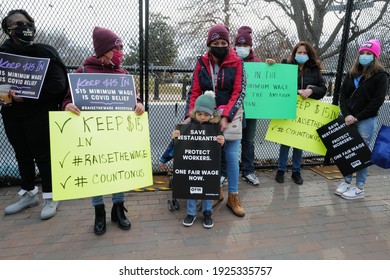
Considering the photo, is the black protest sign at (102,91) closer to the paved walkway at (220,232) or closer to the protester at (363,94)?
the paved walkway at (220,232)

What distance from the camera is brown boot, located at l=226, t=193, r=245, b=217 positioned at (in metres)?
3.61

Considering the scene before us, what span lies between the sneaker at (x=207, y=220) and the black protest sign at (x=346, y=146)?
6.66 feet

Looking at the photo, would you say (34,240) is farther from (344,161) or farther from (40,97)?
(344,161)

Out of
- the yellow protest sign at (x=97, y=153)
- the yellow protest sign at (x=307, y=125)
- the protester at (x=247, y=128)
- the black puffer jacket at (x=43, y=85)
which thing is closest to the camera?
the yellow protest sign at (x=97, y=153)

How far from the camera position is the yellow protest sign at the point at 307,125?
4.40 m

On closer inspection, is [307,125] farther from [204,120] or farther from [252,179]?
[204,120]

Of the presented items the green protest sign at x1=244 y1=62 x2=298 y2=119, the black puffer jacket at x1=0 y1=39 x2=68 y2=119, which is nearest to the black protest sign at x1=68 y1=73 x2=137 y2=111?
the black puffer jacket at x1=0 y1=39 x2=68 y2=119

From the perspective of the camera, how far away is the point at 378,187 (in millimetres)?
4625

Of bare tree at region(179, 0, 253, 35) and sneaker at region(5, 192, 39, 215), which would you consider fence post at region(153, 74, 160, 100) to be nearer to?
bare tree at region(179, 0, 253, 35)

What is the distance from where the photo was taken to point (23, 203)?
3.67 meters

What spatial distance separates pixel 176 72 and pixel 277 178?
7.10 ft

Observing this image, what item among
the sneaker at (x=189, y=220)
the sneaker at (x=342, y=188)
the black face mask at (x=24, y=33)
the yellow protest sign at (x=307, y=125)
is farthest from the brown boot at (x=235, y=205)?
the black face mask at (x=24, y=33)

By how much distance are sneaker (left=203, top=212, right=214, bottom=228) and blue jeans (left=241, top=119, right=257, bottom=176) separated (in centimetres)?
145

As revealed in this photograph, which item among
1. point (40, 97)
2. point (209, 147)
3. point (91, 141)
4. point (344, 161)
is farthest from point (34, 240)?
point (344, 161)
